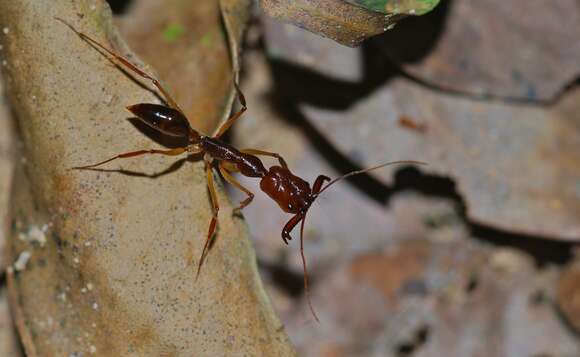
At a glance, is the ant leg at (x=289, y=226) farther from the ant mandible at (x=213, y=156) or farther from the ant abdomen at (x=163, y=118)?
the ant abdomen at (x=163, y=118)

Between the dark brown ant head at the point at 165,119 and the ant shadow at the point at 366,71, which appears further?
the ant shadow at the point at 366,71

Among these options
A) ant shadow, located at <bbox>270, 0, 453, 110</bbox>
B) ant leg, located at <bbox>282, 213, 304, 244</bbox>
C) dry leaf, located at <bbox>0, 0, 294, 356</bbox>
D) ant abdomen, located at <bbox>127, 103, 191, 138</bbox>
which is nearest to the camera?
dry leaf, located at <bbox>0, 0, 294, 356</bbox>

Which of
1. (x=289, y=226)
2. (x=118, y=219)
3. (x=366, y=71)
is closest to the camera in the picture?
(x=118, y=219)

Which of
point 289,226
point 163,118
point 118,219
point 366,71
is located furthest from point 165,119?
point 366,71

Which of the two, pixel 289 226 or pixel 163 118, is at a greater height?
pixel 163 118

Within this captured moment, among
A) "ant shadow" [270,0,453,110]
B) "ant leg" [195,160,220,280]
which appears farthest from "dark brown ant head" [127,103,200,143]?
"ant shadow" [270,0,453,110]

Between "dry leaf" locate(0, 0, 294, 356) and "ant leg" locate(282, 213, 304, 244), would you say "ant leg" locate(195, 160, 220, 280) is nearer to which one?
"dry leaf" locate(0, 0, 294, 356)

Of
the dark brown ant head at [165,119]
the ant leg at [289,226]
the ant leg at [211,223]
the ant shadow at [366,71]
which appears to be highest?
the dark brown ant head at [165,119]

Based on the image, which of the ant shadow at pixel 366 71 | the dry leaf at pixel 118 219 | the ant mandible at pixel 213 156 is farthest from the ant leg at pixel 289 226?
the dry leaf at pixel 118 219

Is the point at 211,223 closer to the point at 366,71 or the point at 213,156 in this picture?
the point at 213,156
